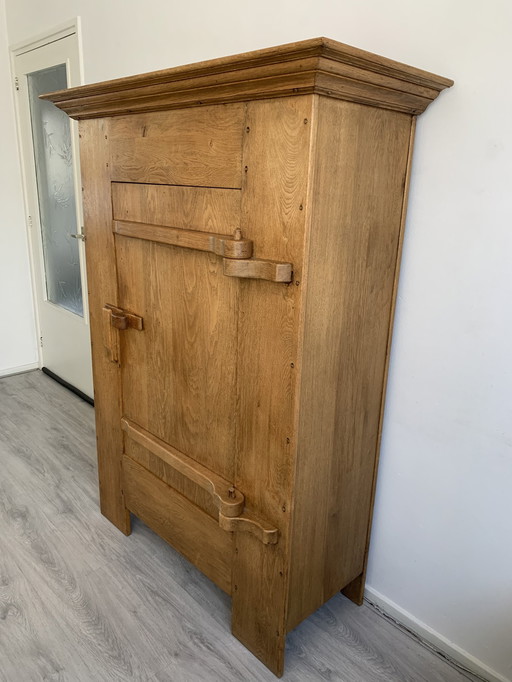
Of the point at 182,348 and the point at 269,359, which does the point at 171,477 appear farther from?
the point at 269,359

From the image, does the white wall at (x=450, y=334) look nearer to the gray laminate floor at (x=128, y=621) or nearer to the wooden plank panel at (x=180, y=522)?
the gray laminate floor at (x=128, y=621)

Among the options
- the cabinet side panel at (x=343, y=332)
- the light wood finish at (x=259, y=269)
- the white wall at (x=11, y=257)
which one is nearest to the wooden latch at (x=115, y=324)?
the light wood finish at (x=259, y=269)

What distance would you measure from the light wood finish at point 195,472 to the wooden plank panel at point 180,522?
12 centimetres

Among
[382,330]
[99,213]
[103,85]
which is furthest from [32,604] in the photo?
[103,85]

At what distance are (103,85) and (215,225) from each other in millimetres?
517

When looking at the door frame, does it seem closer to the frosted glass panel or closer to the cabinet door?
the frosted glass panel

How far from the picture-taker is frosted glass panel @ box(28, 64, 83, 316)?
2902 millimetres

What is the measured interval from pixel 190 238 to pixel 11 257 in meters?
2.46

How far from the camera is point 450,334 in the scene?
4.51 ft

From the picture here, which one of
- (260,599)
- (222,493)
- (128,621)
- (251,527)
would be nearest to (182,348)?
(222,493)

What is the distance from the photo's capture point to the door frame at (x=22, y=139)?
2.57 metres

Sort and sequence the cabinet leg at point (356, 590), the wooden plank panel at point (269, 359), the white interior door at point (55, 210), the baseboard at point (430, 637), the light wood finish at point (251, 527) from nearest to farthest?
the wooden plank panel at point (269, 359), the light wood finish at point (251, 527), the baseboard at point (430, 637), the cabinet leg at point (356, 590), the white interior door at point (55, 210)

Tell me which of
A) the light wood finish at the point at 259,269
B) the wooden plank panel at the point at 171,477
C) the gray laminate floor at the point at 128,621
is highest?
the light wood finish at the point at 259,269

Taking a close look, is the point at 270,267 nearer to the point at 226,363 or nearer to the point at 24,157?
the point at 226,363
